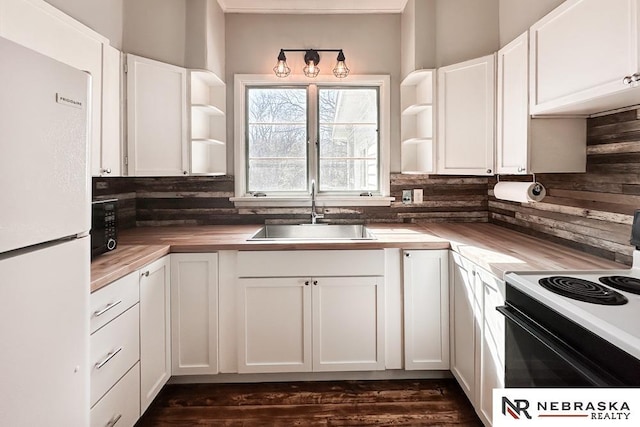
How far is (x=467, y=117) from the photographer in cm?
228

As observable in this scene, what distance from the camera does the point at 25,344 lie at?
791mm

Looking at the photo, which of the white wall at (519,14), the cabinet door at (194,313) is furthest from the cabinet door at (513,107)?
the cabinet door at (194,313)

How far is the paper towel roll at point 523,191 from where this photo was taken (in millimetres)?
1854

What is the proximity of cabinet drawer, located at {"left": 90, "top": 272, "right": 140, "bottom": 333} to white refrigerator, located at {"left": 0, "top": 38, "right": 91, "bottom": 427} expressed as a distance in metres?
0.37

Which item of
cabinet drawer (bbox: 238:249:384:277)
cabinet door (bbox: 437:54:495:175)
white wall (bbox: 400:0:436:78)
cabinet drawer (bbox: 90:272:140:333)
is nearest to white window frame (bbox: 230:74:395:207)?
white wall (bbox: 400:0:436:78)

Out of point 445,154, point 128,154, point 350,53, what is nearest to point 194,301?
point 128,154

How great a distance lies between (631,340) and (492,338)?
2.47 feet

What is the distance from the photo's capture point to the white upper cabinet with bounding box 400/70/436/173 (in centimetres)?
244

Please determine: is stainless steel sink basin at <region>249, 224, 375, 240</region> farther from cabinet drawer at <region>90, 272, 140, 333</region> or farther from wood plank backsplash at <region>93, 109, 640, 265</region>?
cabinet drawer at <region>90, 272, 140, 333</region>

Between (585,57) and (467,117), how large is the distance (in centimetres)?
87

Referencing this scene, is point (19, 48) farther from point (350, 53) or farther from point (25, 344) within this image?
point (350, 53)

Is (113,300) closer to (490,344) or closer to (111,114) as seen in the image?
(111,114)

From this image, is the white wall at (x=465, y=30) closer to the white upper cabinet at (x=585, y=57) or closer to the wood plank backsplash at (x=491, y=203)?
the white upper cabinet at (x=585, y=57)

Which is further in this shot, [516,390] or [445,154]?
[445,154]
